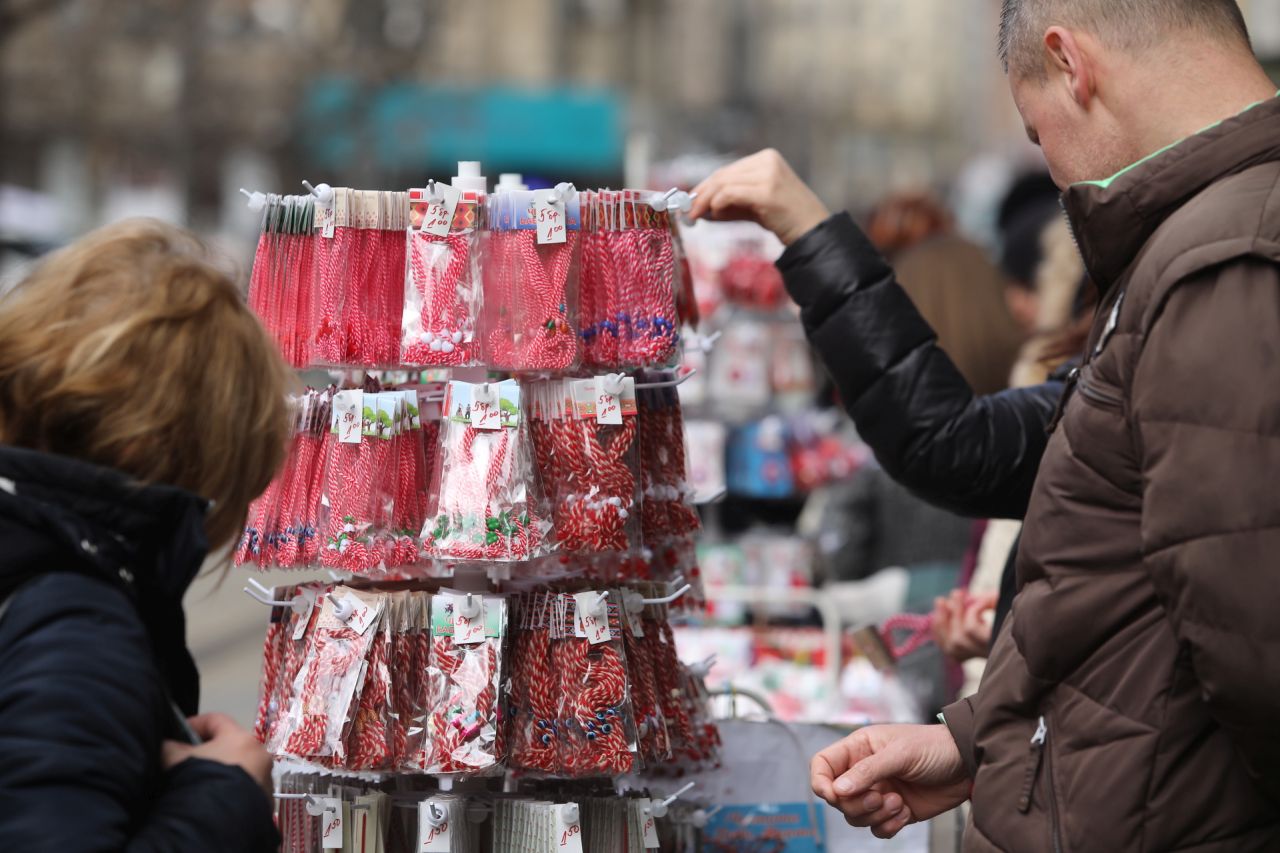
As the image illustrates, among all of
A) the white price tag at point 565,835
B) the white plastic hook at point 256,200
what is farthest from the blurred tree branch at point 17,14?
the white price tag at point 565,835

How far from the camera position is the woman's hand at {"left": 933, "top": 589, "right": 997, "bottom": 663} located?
145 inches

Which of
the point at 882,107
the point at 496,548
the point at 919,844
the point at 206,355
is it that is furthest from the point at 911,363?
the point at 882,107

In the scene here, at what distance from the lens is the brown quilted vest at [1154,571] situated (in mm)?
1909

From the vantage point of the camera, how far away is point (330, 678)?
2.78 meters

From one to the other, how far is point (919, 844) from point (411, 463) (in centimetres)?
160

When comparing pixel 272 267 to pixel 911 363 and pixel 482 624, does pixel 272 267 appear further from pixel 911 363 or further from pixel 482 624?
pixel 911 363

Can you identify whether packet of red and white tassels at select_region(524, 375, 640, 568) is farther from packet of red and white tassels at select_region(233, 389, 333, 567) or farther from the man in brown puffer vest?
the man in brown puffer vest

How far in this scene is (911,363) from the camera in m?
3.08

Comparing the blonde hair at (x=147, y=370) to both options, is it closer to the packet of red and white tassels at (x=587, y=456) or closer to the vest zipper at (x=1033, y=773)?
the packet of red and white tassels at (x=587, y=456)

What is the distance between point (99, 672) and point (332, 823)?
109cm

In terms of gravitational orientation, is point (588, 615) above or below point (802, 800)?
above

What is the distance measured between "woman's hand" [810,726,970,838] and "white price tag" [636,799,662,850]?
1.54 ft

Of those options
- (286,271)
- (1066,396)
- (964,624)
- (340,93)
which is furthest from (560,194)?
(340,93)

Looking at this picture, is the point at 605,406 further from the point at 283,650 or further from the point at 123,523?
the point at 123,523
